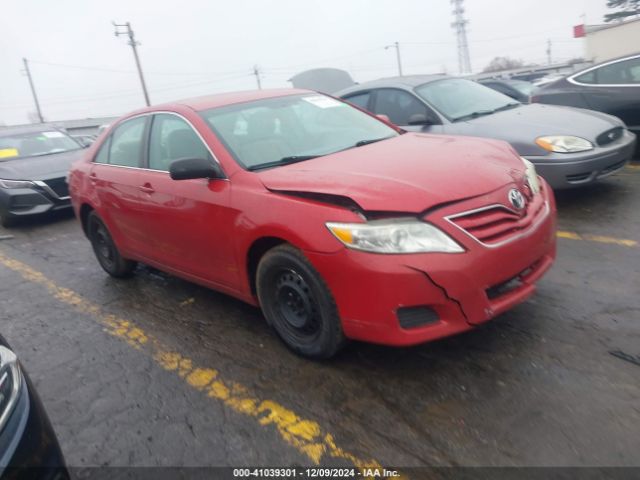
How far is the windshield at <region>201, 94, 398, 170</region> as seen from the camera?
3270mm

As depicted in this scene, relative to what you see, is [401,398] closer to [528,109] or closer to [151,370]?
[151,370]

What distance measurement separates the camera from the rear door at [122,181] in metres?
4.05

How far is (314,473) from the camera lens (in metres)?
2.17

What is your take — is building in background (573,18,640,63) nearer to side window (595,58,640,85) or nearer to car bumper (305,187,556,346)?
side window (595,58,640,85)

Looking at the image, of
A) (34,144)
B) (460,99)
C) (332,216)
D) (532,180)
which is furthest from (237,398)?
(34,144)

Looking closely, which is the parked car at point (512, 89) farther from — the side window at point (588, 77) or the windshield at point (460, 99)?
the windshield at point (460, 99)

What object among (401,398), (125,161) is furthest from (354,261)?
(125,161)

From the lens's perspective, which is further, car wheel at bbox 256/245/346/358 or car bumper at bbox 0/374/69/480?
car wheel at bbox 256/245/346/358

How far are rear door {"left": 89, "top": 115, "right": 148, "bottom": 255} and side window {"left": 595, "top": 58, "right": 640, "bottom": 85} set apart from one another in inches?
232

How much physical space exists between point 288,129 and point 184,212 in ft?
2.97

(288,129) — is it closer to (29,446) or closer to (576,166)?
(29,446)

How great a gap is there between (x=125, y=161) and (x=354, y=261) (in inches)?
104

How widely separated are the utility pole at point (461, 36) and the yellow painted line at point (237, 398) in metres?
71.0

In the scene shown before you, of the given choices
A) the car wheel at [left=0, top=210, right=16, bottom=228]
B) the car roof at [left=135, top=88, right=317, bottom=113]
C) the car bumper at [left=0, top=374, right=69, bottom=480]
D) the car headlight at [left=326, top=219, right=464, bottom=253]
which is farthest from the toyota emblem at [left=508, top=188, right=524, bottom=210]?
the car wheel at [left=0, top=210, right=16, bottom=228]
